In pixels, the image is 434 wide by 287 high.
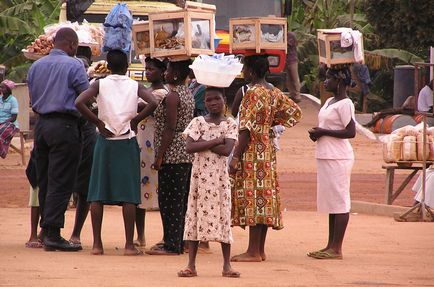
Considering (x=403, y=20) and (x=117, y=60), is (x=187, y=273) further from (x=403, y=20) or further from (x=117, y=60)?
(x=403, y=20)

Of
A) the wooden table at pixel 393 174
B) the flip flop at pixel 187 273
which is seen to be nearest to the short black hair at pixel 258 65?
the flip flop at pixel 187 273

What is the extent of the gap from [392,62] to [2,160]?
17.6 meters

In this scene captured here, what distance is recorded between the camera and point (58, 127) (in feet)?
39.4

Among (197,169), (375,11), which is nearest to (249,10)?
(375,11)

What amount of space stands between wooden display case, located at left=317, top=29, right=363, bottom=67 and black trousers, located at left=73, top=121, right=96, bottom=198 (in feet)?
7.85

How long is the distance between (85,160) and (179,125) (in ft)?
3.76

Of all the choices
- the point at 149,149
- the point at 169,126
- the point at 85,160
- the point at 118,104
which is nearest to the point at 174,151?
the point at 169,126

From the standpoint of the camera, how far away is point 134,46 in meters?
12.5

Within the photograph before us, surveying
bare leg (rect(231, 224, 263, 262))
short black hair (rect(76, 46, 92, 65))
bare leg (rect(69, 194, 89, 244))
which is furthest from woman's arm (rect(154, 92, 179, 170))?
short black hair (rect(76, 46, 92, 65))

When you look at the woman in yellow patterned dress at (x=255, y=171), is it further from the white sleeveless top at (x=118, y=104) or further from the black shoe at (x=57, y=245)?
the black shoe at (x=57, y=245)

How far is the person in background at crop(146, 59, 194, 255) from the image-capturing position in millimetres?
11844

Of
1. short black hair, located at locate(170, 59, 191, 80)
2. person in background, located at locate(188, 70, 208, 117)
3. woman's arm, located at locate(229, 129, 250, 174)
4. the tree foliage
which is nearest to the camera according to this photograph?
woman's arm, located at locate(229, 129, 250, 174)

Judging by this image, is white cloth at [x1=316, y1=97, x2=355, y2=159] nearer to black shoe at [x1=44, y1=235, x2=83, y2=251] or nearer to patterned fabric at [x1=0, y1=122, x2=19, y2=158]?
black shoe at [x1=44, y1=235, x2=83, y2=251]

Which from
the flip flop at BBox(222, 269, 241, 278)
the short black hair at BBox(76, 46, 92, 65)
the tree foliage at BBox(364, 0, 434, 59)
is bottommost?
the flip flop at BBox(222, 269, 241, 278)
